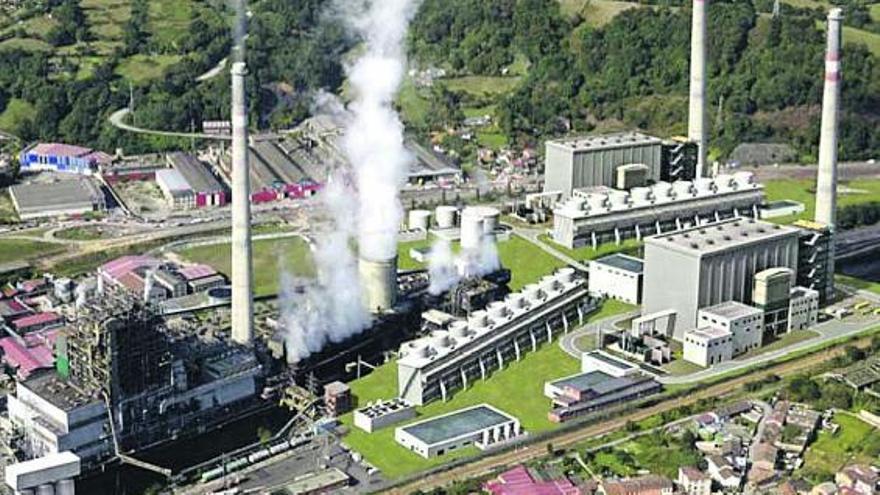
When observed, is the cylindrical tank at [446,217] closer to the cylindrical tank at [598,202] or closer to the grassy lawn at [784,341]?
the cylindrical tank at [598,202]

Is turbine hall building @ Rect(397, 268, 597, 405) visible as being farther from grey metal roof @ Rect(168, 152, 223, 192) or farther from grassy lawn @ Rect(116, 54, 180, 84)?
grassy lawn @ Rect(116, 54, 180, 84)

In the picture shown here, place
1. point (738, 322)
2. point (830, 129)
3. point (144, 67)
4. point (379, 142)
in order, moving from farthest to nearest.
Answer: point (144, 67) → point (830, 129) → point (379, 142) → point (738, 322)

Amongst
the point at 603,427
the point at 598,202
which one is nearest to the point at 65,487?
the point at 603,427

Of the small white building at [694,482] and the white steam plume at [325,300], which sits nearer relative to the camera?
the small white building at [694,482]

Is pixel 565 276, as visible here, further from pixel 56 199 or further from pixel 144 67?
pixel 144 67

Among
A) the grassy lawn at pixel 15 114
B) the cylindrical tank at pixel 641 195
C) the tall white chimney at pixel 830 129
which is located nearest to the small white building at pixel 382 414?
the tall white chimney at pixel 830 129

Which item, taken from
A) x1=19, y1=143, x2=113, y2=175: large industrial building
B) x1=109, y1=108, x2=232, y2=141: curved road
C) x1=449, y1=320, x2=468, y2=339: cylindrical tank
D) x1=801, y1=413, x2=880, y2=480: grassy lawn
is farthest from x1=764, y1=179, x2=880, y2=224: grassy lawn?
x1=19, y1=143, x2=113, y2=175: large industrial building

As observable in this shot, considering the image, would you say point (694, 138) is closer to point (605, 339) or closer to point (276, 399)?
point (605, 339)
